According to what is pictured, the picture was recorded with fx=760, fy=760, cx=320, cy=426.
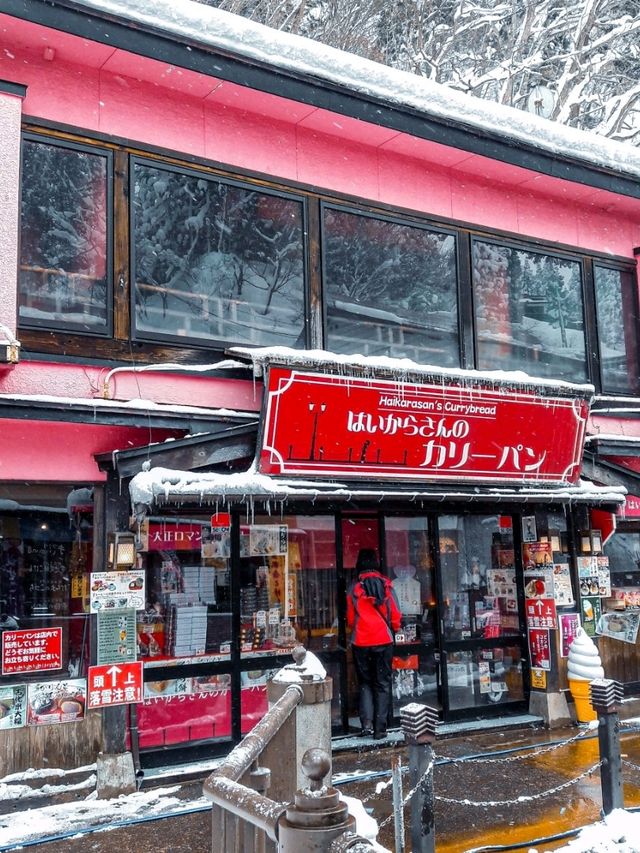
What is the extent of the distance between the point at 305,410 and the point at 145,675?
3305 millimetres

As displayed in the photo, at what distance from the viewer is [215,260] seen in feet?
29.1

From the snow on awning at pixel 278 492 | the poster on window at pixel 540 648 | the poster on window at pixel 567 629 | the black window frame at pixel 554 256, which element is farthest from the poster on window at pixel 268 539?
the poster on window at pixel 567 629

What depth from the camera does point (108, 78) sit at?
322 inches

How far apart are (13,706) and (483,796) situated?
15.2 ft

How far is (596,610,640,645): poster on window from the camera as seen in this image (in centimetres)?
1155

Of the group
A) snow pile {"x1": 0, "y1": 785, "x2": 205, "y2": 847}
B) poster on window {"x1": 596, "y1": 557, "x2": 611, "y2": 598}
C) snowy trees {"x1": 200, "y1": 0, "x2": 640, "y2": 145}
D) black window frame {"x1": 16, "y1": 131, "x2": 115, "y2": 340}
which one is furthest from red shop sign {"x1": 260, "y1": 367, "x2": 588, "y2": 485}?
snowy trees {"x1": 200, "y1": 0, "x2": 640, "y2": 145}

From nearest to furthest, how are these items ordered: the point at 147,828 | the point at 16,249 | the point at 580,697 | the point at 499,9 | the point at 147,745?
1. the point at 147,828
2. the point at 16,249
3. the point at 147,745
4. the point at 580,697
5. the point at 499,9

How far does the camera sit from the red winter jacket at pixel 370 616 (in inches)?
363

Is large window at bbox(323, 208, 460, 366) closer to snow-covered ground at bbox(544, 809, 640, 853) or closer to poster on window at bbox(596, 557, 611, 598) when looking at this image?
poster on window at bbox(596, 557, 611, 598)

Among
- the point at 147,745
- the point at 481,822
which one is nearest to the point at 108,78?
the point at 147,745

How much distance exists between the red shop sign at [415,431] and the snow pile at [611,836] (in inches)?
161

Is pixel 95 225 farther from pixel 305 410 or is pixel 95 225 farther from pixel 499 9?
pixel 499 9

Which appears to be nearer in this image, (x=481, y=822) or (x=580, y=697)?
(x=481, y=822)

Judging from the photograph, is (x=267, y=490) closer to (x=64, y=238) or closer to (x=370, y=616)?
(x=370, y=616)
